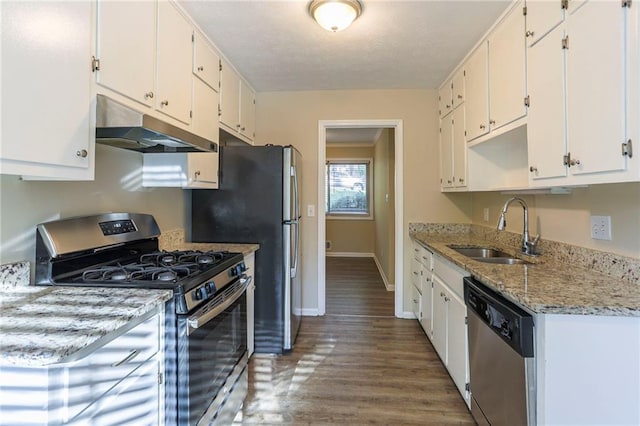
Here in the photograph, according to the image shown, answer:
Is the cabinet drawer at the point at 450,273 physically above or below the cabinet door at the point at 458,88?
below

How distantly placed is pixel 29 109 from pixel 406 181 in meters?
3.06

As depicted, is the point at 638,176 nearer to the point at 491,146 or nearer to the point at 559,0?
the point at 559,0

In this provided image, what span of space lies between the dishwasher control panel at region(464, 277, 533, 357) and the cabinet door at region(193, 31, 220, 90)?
2.17 metres

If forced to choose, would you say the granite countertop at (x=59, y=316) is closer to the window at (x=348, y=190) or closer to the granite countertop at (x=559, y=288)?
the granite countertop at (x=559, y=288)

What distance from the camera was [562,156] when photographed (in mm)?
1497

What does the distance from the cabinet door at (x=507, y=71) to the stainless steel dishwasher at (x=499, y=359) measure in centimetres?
107

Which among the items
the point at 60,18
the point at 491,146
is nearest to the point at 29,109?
the point at 60,18

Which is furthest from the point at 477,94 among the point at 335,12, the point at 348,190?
the point at 348,190

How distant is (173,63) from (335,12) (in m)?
0.99

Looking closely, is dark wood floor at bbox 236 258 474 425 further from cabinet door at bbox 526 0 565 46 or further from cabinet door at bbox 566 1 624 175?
cabinet door at bbox 526 0 565 46

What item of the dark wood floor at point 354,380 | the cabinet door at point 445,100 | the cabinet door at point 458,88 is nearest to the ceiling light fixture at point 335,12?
the cabinet door at point 458,88

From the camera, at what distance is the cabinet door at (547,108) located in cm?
151

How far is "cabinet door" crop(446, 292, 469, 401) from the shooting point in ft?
6.26

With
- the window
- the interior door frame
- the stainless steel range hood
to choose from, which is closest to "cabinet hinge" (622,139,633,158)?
the stainless steel range hood
